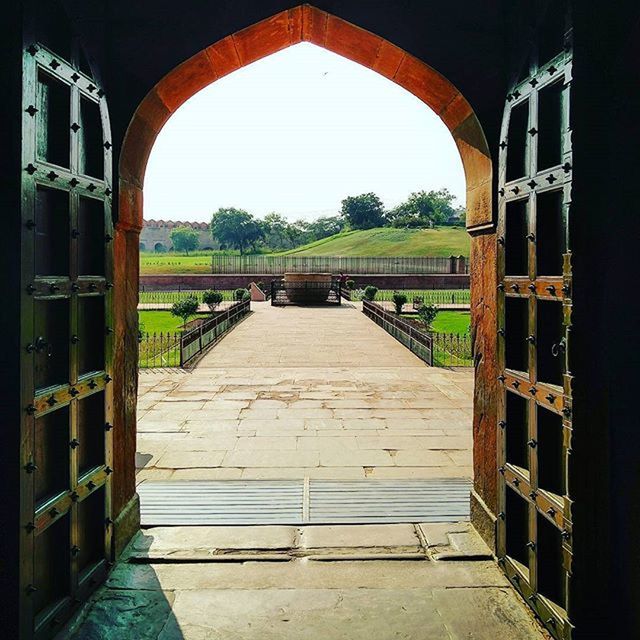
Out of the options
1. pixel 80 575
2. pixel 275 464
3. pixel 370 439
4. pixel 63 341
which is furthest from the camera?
pixel 370 439

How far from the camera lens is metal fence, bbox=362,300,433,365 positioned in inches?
509

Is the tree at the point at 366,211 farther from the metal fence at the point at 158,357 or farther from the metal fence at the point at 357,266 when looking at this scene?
the metal fence at the point at 158,357

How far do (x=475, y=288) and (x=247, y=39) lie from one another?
90.8 inches

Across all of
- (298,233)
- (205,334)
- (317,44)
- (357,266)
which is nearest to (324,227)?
(298,233)

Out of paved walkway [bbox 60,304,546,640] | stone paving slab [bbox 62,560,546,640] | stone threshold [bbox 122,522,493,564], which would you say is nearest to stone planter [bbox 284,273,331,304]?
paved walkway [bbox 60,304,546,640]

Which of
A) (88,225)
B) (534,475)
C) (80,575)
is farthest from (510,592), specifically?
(88,225)

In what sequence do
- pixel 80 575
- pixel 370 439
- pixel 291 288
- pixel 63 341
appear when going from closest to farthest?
pixel 63 341 → pixel 80 575 → pixel 370 439 → pixel 291 288

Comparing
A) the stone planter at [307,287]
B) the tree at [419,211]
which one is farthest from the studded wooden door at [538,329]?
the tree at [419,211]

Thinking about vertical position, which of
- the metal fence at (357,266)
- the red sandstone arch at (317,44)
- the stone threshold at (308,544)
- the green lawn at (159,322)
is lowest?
the stone threshold at (308,544)

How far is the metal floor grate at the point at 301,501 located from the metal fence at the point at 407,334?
7.42 meters

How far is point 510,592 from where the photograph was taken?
3.51 meters

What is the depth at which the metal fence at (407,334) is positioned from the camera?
12.9 m

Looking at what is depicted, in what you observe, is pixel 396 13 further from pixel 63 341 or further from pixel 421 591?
pixel 421 591

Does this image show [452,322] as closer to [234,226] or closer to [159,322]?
[159,322]
